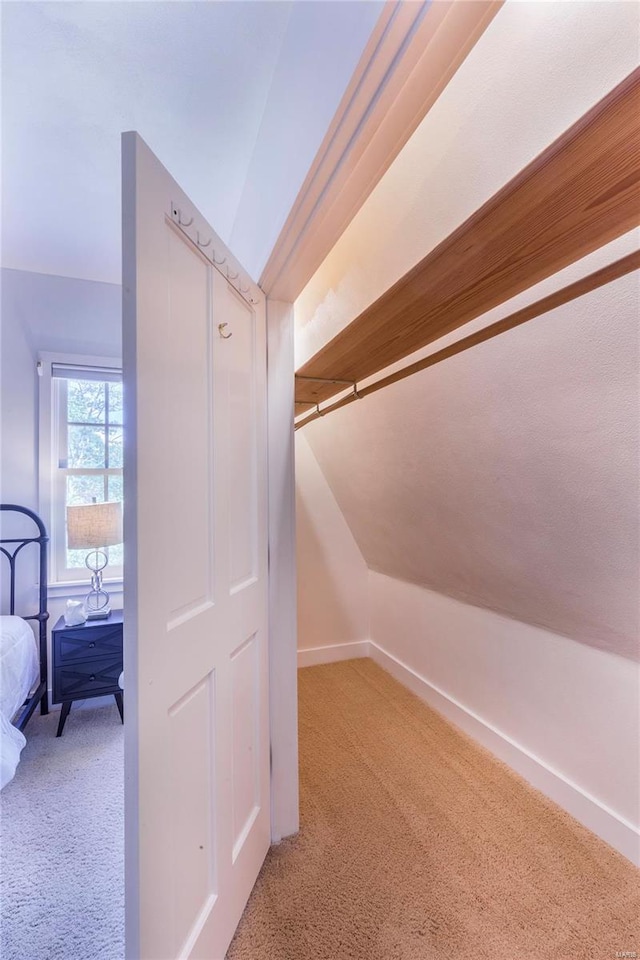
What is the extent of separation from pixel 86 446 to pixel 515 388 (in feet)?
8.38

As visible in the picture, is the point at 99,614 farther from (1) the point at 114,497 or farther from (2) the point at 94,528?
(1) the point at 114,497

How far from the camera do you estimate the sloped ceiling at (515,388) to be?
71 cm

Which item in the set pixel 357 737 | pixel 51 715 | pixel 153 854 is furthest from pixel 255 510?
pixel 51 715

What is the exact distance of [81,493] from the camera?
2.54 meters

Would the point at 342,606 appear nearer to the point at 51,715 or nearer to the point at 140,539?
the point at 51,715

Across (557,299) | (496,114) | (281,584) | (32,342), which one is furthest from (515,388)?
(32,342)

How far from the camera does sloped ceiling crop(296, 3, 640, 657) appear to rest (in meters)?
0.71

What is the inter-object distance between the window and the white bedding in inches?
17.4

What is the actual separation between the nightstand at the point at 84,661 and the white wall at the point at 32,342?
1.34ft

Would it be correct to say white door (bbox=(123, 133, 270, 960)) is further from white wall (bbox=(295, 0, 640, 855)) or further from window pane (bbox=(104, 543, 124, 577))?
window pane (bbox=(104, 543, 124, 577))

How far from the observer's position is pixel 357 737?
2039 mm

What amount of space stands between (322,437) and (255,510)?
1.30m

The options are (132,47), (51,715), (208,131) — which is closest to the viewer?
(132,47)

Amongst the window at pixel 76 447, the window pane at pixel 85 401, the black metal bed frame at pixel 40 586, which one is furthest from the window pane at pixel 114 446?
the black metal bed frame at pixel 40 586
